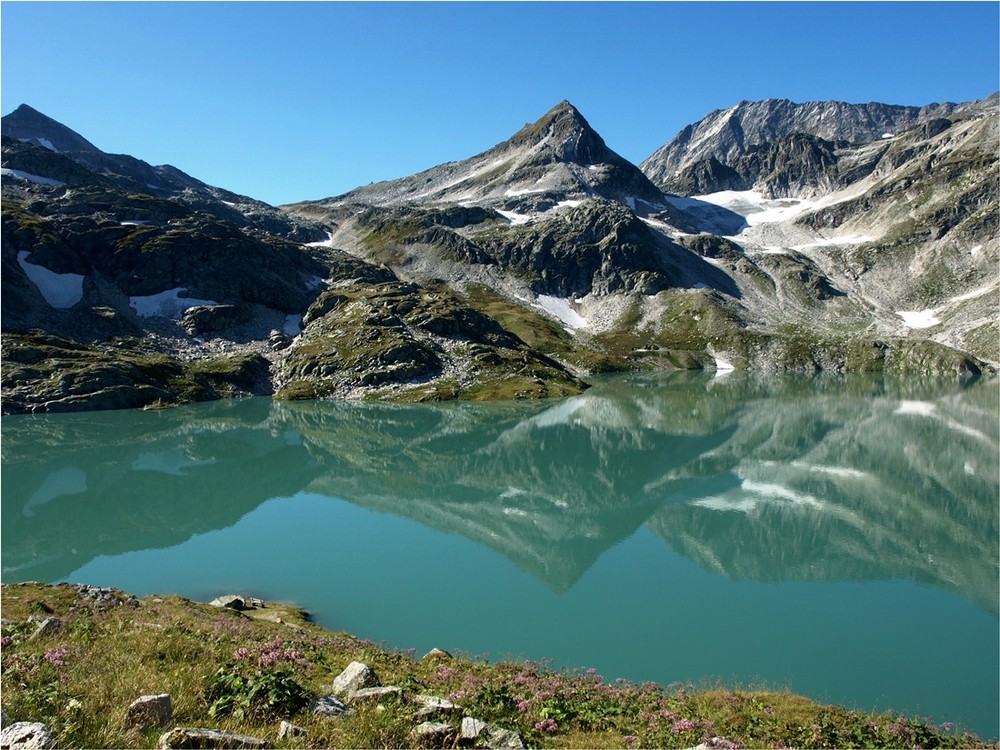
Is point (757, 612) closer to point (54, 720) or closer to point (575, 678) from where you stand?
point (575, 678)

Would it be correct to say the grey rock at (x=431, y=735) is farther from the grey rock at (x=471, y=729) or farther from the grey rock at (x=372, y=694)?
the grey rock at (x=372, y=694)

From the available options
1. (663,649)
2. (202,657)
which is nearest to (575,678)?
(663,649)

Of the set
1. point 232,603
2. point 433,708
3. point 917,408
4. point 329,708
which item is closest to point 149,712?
point 329,708

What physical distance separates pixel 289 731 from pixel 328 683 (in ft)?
16.7

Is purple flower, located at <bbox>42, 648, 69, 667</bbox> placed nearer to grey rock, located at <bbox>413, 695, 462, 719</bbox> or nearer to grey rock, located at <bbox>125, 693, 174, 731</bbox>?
grey rock, located at <bbox>125, 693, 174, 731</bbox>

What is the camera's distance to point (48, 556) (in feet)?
120

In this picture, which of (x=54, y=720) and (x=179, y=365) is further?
(x=179, y=365)

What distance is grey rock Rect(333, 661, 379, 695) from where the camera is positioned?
1255 centimetres

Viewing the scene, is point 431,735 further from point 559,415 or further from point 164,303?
point 164,303

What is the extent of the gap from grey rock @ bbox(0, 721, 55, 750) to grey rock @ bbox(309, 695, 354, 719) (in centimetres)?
407

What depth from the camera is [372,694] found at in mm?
11844

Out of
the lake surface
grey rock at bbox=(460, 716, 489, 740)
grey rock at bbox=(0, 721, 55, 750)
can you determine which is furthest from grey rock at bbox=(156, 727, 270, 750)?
the lake surface

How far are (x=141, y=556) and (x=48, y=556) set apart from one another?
17.9 ft

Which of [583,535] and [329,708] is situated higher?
[329,708]
